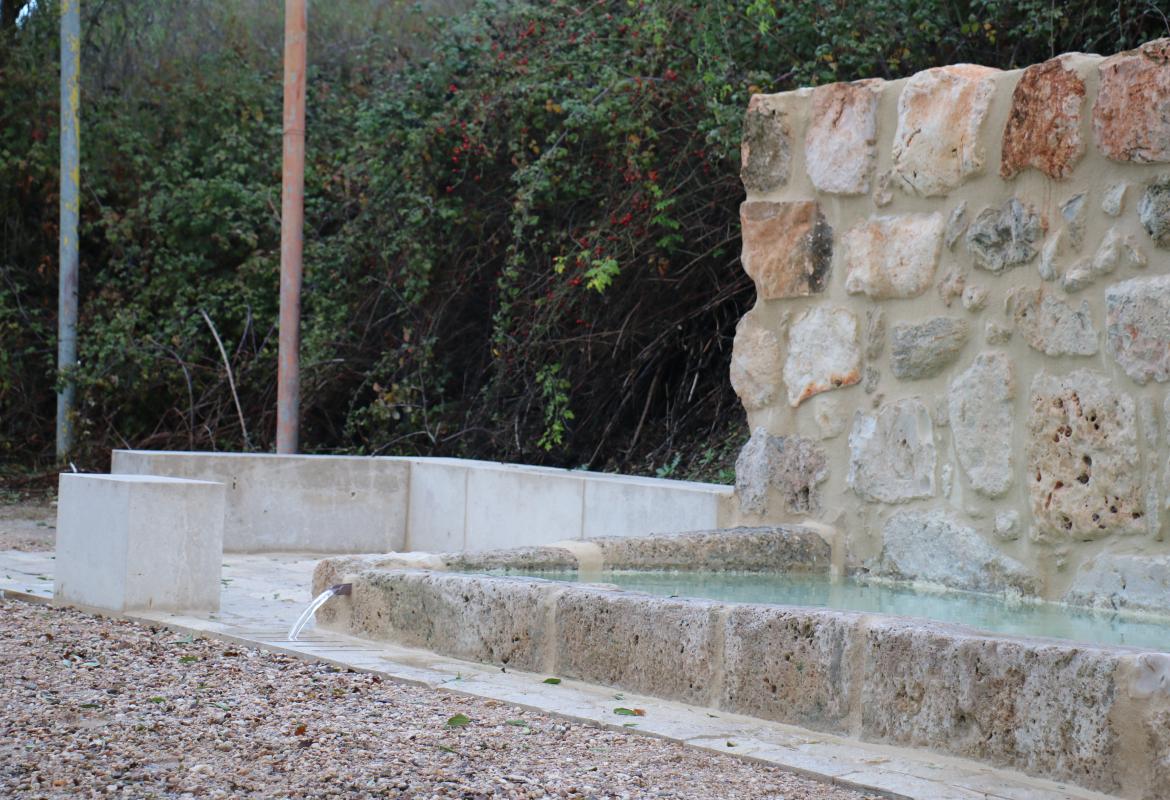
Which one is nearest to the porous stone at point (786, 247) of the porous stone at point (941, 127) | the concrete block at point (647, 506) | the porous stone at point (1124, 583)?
the porous stone at point (941, 127)

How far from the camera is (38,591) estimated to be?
5832mm

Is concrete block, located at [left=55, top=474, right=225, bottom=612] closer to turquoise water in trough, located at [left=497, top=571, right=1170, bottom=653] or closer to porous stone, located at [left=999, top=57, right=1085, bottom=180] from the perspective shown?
turquoise water in trough, located at [left=497, top=571, right=1170, bottom=653]

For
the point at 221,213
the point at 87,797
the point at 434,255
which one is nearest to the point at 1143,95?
the point at 87,797

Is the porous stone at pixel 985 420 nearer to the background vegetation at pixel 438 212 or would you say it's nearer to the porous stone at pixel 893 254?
the porous stone at pixel 893 254

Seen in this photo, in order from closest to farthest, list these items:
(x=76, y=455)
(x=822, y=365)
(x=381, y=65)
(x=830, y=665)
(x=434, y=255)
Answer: (x=830, y=665) < (x=822, y=365) < (x=434, y=255) < (x=76, y=455) < (x=381, y=65)

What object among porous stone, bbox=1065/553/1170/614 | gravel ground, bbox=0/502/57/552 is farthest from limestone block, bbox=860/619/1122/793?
gravel ground, bbox=0/502/57/552

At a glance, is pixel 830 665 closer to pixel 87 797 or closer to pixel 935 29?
pixel 87 797

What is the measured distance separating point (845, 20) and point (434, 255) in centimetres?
352

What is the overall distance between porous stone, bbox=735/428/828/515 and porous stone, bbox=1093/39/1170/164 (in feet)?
5.07

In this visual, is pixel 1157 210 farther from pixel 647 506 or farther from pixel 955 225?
pixel 647 506

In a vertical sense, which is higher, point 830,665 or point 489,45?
point 489,45

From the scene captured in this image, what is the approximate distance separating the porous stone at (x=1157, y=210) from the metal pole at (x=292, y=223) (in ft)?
18.9

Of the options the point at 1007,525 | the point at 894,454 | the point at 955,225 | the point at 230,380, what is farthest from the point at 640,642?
the point at 230,380

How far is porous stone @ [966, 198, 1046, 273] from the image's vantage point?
175 inches
